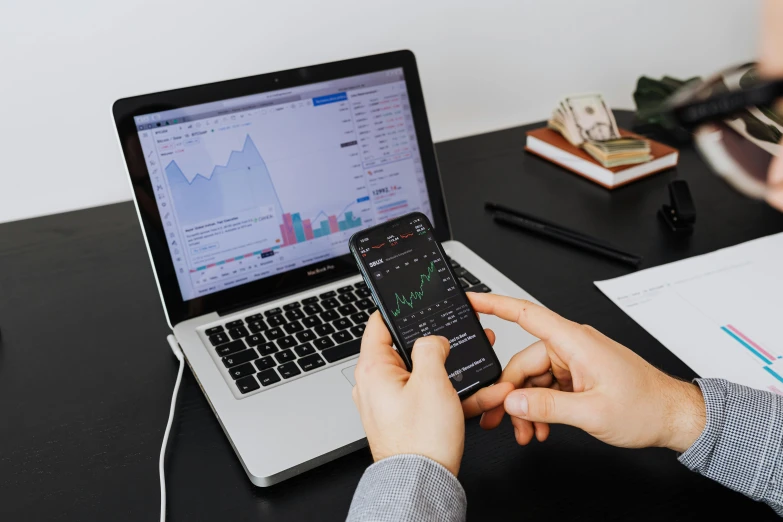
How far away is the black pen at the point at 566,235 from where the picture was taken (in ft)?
3.49

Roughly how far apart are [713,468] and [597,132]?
0.80m

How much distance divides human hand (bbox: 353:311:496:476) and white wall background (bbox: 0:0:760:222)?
2.63 ft

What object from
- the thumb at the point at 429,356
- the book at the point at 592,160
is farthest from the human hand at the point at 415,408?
the book at the point at 592,160

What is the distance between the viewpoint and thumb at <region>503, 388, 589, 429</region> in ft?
2.21

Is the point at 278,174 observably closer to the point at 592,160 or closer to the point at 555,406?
the point at 555,406

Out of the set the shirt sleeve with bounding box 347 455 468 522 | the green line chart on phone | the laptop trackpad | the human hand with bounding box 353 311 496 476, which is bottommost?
the shirt sleeve with bounding box 347 455 468 522

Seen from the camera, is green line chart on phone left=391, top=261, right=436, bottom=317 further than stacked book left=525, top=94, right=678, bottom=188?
No

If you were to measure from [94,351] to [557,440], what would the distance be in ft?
1.93

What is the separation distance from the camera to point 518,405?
683 mm

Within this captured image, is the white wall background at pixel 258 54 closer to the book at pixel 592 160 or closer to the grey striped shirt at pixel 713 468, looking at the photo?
the book at pixel 592 160

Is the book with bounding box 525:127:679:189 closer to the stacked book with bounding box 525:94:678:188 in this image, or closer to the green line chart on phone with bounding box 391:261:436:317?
the stacked book with bounding box 525:94:678:188

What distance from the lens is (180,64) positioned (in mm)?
1230

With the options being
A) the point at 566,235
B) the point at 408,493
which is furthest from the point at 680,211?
the point at 408,493

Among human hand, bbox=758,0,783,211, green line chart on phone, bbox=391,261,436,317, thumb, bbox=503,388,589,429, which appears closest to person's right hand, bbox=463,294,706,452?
thumb, bbox=503,388,589,429
